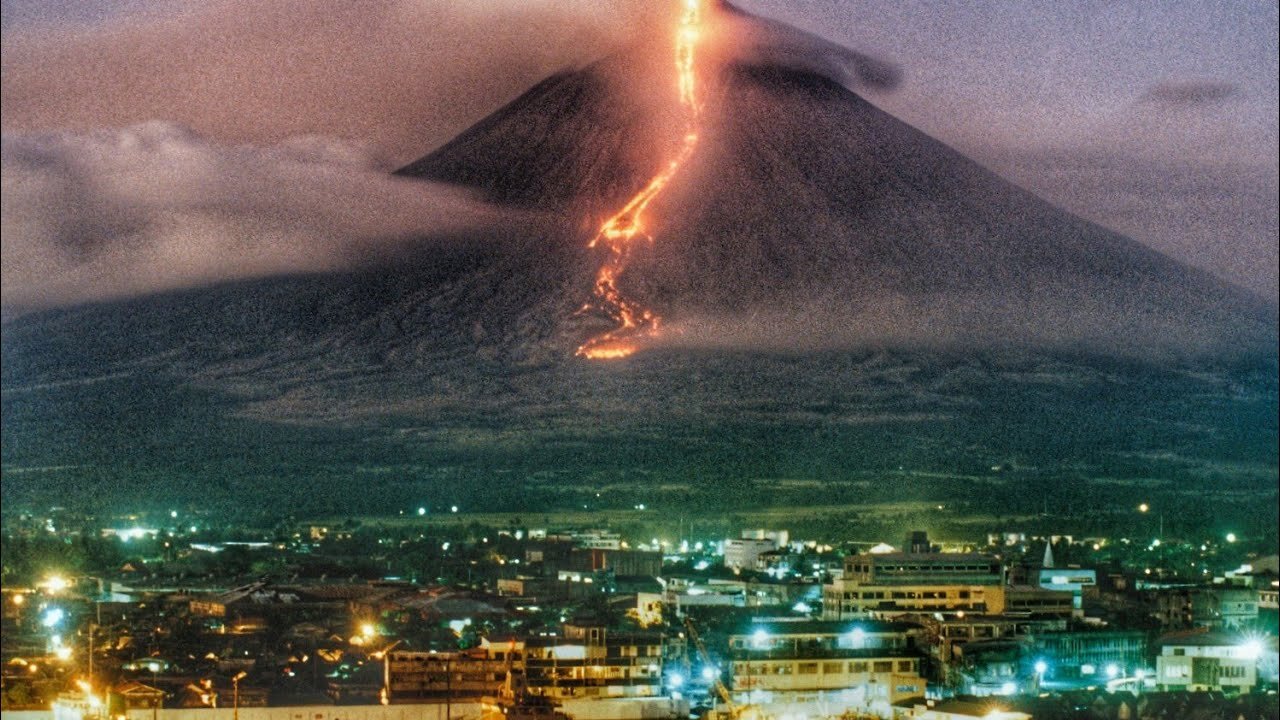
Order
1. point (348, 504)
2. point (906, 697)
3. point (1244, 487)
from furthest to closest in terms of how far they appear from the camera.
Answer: point (1244, 487) < point (348, 504) < point (906, 697)

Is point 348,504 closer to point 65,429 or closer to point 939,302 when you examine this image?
point 65,429

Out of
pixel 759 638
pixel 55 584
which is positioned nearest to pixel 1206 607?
pixel 759 638

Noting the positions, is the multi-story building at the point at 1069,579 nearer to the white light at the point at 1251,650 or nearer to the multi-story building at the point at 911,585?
the multi-story building at the point at 911,585

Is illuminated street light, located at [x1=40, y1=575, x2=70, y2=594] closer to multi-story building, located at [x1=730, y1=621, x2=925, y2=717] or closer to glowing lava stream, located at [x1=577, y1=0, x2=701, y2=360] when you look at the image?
multi-story building, located at [x1=730, y1=621, x2=925, y2=717]

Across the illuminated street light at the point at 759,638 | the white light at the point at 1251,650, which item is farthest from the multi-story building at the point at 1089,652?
the illuminated street light at the point at 759,638

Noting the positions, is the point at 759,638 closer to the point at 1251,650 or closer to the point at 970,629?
the point at 970,629

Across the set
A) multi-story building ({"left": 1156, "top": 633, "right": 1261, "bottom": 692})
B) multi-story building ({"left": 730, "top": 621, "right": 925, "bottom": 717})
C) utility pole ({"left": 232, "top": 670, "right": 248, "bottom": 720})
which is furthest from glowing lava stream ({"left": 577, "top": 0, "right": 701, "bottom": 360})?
utility pole ({"left": 232, "top": 670, "right": 248, "bottom": 720})

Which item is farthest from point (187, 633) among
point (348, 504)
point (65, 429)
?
point (65, 429)

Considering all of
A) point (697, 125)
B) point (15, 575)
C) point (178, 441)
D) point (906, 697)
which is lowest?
point (906, 697)
